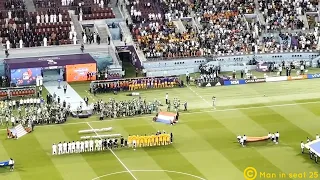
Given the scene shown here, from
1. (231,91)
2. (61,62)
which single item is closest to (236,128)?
(231,91)

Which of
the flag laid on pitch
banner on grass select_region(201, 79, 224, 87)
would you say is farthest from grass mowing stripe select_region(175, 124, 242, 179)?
banner on grass select_region(201, 79, 224, 87)

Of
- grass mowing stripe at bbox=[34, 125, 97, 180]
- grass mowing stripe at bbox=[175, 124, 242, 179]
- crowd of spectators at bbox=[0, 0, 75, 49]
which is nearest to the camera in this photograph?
grass mowing stripe at bbox=[34, 125, 97, 180]

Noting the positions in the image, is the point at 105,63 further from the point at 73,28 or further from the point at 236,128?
the point at 236,128

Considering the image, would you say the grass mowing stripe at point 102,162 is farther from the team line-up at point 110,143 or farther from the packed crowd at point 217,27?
the packed crowd at point 217,27

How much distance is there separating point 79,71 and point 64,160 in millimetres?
25613

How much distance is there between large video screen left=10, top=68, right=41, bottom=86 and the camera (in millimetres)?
86994

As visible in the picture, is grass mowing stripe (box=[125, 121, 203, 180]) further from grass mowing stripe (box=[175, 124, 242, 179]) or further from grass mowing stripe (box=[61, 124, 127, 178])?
grass mowing stripe (box=[61, 124, 127, 178])

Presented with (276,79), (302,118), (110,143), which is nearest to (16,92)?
(110,143)

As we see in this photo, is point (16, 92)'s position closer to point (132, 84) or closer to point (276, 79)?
point (132, 84)

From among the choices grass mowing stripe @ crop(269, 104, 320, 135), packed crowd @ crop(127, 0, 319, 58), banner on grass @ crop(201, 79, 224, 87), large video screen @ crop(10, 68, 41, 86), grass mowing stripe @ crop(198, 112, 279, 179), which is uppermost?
packed crowd @ crop(127, 0, 319, 58)

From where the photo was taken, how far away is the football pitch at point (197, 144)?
2488 inches

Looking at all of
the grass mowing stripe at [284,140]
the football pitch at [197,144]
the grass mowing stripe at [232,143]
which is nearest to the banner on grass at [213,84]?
the football pitch at [197,144]

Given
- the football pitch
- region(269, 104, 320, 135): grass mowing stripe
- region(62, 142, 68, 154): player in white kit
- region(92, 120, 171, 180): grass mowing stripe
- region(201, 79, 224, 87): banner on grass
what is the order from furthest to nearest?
region(201, 79, 224, 87): banner on grass, region(269, 104, 320, 135): grass mowing stripe, region(62, 142, 68, 154): player in white kit, the football pitch, region(92, 120, 171, 180): grass mowing stripe

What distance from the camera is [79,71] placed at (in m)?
89.9
